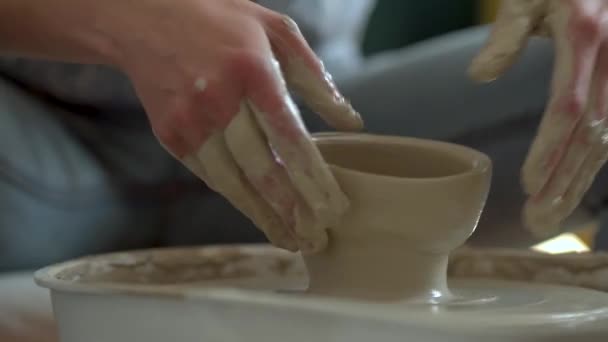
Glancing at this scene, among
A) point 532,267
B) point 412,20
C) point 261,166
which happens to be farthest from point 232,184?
point 412,20

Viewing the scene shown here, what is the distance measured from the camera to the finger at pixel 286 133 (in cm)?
47

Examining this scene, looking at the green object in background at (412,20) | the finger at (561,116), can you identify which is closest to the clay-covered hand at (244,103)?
the finger at (561,116)

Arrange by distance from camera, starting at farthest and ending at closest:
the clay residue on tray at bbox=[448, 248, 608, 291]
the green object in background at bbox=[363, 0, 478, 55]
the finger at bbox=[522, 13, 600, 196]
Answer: the green object in background at bbox=[363, 0, 478, 55], the clay residue on tray at bbox=[448, 248, 608, 291], the finger at bbox=[522, 13, 600, 196]

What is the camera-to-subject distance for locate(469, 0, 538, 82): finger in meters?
0.52

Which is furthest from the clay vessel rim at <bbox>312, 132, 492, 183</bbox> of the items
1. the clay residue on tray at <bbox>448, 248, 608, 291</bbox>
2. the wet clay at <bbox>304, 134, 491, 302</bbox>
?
the clay residue on tray at <bbox>448, 248, 608, 291</bbox>

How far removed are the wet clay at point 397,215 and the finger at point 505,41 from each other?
52mm

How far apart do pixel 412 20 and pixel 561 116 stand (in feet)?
4.38

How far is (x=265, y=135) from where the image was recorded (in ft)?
1.59

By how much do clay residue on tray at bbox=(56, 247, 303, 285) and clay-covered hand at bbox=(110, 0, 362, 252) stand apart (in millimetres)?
144

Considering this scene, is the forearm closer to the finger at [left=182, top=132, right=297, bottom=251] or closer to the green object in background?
the finger at [left=182, top=132, right=297, bottom=251]

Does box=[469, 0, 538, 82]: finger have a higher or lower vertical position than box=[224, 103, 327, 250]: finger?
higher

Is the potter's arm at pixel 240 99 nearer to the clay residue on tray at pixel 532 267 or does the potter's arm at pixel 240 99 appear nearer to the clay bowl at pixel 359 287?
the clay bowl at pixel 359 287

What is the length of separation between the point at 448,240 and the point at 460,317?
15 cm

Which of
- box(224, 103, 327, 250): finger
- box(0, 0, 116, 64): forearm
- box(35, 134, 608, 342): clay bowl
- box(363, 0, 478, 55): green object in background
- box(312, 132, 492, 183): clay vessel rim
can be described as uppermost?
Result: box(0, 0, 116, 64): forearm
